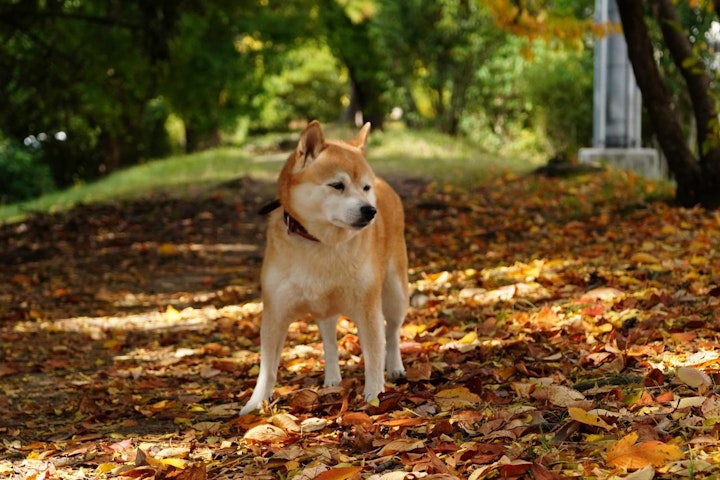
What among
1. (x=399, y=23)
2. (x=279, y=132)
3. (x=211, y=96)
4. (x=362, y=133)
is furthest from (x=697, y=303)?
(x=279, y=132)

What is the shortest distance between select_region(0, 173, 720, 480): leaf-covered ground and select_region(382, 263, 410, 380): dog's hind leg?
0.11m

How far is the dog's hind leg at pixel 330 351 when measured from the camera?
5160 mm

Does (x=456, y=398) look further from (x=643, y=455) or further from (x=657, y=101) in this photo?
(x=657, y=101)

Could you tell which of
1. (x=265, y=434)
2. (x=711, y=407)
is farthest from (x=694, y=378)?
(x=265, y=434)

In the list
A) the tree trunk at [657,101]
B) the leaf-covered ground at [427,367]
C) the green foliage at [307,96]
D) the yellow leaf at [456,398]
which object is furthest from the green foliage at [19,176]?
the yellow leaf at [456,398]

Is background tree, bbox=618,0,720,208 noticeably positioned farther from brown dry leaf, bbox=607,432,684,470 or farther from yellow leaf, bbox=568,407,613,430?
brown dry leaf, bbox=607,432,684,470

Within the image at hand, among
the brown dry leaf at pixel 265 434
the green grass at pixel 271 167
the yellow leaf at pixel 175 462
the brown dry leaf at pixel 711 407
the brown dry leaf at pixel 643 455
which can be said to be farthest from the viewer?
the green grass at pixel 271 167

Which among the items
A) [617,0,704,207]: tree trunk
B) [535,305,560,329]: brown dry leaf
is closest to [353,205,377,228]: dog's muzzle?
[535,305,560,329]: brown dry leaf

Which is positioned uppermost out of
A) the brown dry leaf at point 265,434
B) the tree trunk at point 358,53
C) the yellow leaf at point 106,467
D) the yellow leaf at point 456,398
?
the tree trunk at point 358,53

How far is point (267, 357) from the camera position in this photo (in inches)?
190

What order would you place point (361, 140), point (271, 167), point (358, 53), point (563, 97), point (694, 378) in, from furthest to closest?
point (358, 53)
point (563, 97)
point (271, 167)
point (361, 140)
point (694, 378)

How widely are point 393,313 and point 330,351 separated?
15.5 inches

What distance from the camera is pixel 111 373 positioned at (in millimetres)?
6062

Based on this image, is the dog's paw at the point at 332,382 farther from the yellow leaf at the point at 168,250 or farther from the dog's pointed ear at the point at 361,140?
the yellow leaf at the point at 168,250
